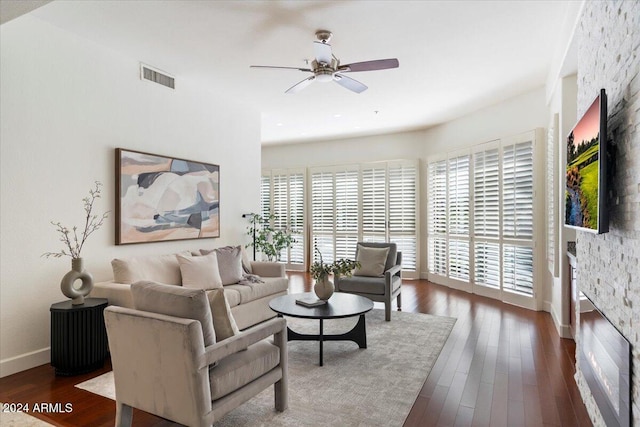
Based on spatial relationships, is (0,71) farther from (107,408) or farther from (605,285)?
(605,285)

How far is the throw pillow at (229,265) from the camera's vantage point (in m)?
4.64

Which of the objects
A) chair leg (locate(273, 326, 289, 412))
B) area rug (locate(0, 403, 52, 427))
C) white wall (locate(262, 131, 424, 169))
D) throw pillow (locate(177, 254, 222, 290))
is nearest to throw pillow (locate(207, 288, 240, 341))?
chair leg (locate(273, 326, 289, 412))

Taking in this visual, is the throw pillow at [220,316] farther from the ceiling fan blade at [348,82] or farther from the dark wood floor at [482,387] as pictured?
the ceiling fan blade at [348,82]

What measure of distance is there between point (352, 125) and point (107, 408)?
6125 mm

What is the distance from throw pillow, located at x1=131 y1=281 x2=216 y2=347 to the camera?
216 centimetres

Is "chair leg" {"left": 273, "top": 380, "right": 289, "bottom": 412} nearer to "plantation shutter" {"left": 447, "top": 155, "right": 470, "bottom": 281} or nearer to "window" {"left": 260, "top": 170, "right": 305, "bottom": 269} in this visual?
"plantation shutter" {"left": 447, "top": 155, "right": 470, "bottom": 281}

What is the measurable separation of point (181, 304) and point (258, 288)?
244 cm

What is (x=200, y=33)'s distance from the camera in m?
3.72

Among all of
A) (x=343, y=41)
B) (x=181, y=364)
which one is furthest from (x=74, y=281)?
(x=343, y=41)

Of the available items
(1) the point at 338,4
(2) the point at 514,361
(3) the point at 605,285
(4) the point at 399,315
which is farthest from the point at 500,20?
(4) the point at 399,315

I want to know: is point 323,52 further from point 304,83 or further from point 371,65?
point 304,83

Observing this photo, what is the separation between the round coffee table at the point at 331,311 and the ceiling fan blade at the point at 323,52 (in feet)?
7.78

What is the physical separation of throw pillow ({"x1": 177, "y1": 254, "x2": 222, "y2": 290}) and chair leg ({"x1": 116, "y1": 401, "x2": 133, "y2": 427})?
1.84 m

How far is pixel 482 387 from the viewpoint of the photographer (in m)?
2.98
